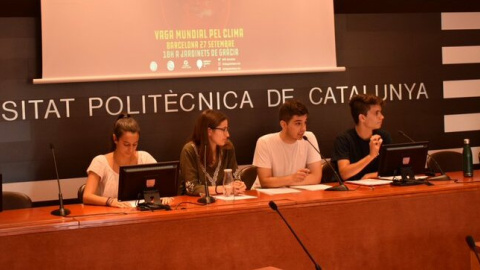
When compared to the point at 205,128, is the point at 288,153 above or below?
below

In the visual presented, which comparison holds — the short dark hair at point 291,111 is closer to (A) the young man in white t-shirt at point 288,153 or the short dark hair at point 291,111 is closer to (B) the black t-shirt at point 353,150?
(A) the young man in white t-shirt at point 288,153

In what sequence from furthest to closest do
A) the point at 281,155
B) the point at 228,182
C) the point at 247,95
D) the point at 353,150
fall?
1. the point at 247,95
2. the point at 353,150
3. the point at 281,155
4. the point at 228,182

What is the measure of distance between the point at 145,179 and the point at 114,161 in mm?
597

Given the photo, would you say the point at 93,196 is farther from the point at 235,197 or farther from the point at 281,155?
the point at 281,155

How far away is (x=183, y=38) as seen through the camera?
5.00 m

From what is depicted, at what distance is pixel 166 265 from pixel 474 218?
6.32 feet

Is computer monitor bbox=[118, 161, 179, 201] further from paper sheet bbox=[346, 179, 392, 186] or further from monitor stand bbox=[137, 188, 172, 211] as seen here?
paper sheet bbox=[346, 179, 392, 186]

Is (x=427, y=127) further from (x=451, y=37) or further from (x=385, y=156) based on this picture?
(x=385, y=156)

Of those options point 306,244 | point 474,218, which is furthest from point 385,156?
point 306,244

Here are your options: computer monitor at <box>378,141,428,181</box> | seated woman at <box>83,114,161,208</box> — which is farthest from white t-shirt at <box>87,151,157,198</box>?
computer monitor at <box>378,141,428,181</box>

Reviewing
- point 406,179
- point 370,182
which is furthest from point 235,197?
point 406,179

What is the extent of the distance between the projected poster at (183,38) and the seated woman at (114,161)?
0.84 m

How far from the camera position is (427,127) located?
19.0 ft

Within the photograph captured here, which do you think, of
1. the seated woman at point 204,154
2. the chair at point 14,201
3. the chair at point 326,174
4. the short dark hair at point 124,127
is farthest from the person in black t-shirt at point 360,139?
the chair at point 14,201
